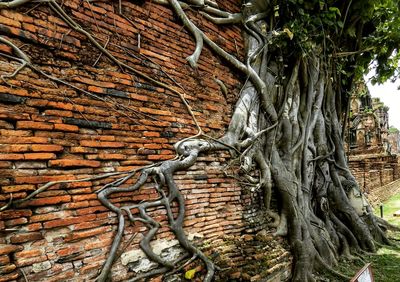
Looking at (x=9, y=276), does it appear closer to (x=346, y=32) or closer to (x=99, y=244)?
(x=99, y=244)

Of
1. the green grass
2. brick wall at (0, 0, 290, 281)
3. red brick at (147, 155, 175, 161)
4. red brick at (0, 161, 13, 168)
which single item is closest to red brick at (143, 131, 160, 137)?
brick wall at (0, 0, 290, 281)

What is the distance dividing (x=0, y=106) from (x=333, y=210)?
15.7 feet

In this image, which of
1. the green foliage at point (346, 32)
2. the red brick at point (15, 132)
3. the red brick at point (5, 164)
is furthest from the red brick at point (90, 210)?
the green foliage at point (346, 32)

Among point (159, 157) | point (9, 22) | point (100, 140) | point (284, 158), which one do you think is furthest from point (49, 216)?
point (284, 158)

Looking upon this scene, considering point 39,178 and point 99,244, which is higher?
point 39,178

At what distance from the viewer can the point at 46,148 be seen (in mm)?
1898

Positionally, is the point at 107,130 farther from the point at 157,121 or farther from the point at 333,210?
the point at 333,210

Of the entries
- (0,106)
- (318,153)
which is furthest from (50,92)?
(318,153)

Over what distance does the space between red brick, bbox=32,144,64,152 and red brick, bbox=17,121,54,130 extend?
12 cm

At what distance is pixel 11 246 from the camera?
165cm

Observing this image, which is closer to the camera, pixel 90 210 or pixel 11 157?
pixel 11 157

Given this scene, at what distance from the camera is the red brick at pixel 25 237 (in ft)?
5.49

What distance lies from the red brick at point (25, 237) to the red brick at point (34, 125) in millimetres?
685

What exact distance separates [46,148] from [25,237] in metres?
0.57
